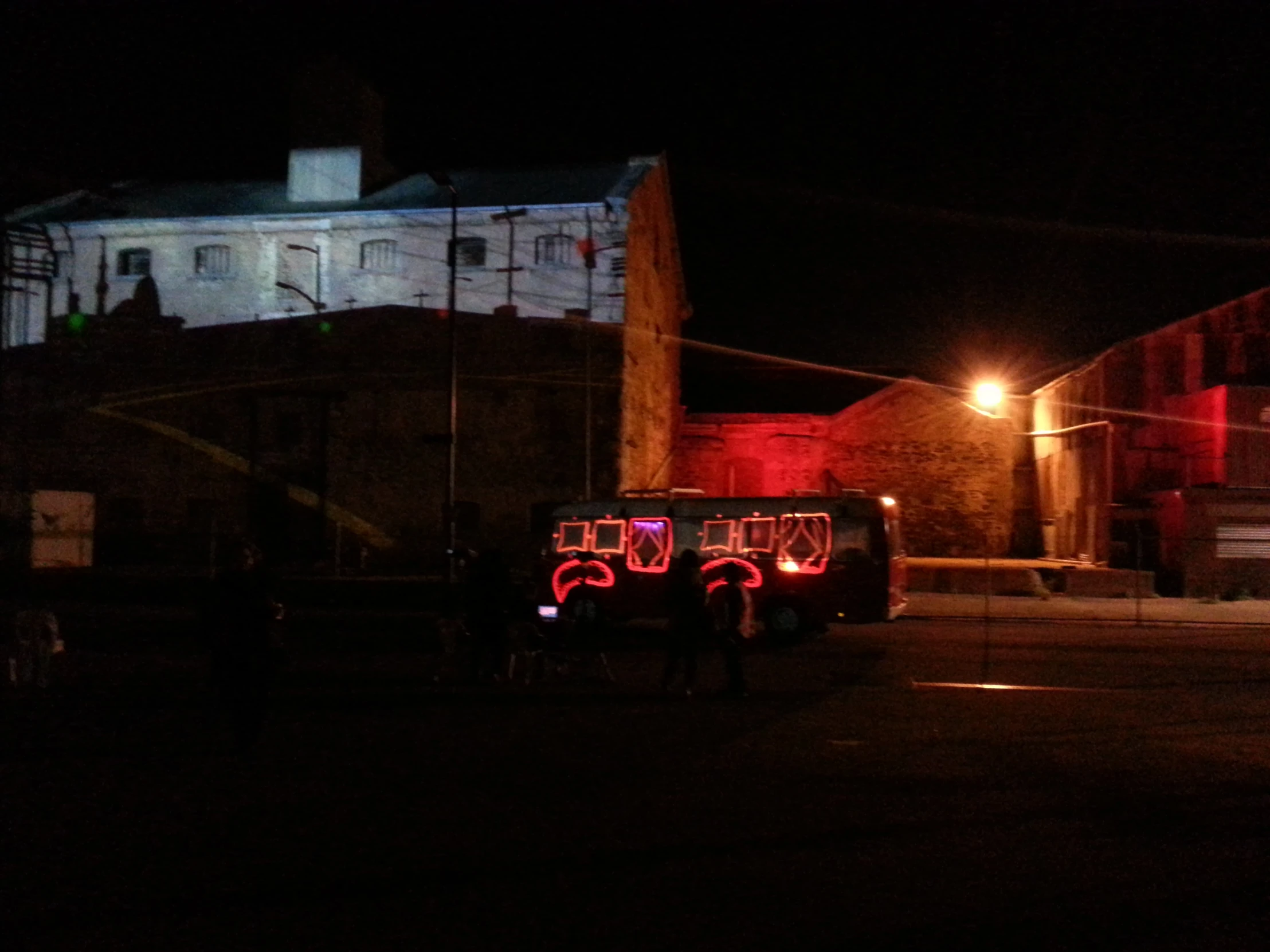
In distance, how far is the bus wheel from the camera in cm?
1909

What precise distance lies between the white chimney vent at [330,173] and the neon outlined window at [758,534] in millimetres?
26322

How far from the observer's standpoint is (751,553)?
19734 millimetres

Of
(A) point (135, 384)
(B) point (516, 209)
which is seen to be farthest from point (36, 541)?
(B) point (516, 209)

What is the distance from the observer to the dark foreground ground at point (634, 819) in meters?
5.57

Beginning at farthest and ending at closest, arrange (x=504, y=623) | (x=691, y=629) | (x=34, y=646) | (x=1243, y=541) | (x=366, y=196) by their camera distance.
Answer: (x=366, y=196)
(x=1243, y=541)
(x=504, y=623)
(x=34, y=646)
(x=691, y=629)

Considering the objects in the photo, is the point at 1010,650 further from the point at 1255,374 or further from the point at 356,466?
the point at 356,466

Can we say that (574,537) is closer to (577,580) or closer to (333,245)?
(577,580)

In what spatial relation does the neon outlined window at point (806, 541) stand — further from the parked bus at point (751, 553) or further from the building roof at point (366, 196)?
the building roof at point (366, 196)

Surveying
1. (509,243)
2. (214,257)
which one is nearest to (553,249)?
(509,243)

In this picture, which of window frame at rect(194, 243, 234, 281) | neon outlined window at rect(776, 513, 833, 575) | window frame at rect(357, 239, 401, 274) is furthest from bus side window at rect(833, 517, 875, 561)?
window frame at rect(194, 243, 234, 281)

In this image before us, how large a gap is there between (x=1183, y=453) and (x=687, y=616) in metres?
25.8

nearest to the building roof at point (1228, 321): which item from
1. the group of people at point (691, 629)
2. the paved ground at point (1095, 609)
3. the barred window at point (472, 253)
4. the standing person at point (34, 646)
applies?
the paved ground at point (1095, 609)

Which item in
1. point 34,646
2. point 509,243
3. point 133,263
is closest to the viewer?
point 34,646

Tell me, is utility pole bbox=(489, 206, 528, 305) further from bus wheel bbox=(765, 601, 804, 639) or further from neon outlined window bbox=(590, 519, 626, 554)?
bus wheel bbox=(765, 601, 804, 639)
